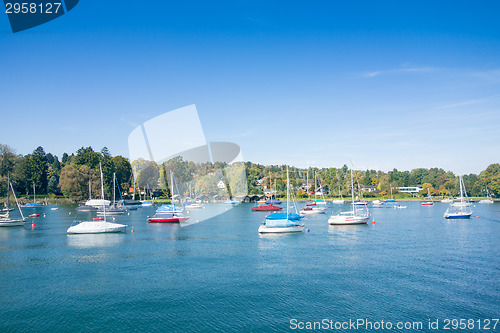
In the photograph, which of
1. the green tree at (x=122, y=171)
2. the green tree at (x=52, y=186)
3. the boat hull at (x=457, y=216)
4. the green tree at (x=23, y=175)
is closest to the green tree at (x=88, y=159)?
the green tree at (x=122, y=171)

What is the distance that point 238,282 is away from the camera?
28984 millimetres

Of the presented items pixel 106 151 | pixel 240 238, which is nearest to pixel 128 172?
pixel 106 151

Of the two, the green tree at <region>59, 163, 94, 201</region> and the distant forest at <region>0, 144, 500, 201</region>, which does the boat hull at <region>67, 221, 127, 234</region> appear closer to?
the distant forest at <region>0, 144, 500, 201</region>

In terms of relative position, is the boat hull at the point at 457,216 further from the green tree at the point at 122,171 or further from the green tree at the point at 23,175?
the green tree at the point at 23,175

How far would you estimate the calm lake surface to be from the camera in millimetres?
21844

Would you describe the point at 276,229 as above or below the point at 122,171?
below

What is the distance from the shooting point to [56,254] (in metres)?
40.3

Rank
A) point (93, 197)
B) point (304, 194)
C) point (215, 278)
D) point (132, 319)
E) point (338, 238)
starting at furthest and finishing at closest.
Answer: point (304, 194) < point (93, 197) < point (338, 238) < point (215, 278) < point (132, 319)

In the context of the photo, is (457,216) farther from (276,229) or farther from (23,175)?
(23,175)

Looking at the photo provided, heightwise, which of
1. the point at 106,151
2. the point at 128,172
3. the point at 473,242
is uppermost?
the point at 106,151

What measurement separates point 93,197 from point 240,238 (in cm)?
10246

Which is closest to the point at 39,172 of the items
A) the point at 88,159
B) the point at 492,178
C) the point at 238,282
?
the point at 88,159

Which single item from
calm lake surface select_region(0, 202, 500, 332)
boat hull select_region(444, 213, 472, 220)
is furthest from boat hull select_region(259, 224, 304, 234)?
boat hull select_region(444, 213, 472, 220)

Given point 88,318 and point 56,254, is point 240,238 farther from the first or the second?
point 88,318
